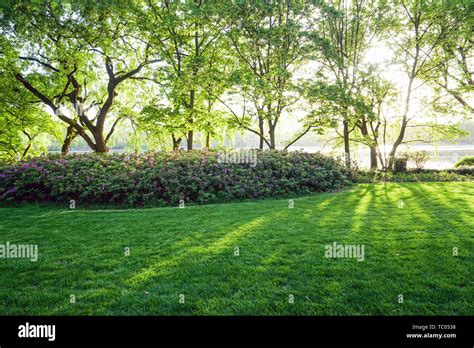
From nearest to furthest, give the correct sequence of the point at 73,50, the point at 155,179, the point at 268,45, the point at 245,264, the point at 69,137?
the point at 245,264
the point at 155,179
the point at 268,45
the point at 73,50
the point at 69,137

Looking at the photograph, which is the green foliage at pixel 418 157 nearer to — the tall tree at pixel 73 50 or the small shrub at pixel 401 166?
the small shrub at pixel 401 166

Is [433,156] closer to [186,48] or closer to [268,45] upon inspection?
[268,45]

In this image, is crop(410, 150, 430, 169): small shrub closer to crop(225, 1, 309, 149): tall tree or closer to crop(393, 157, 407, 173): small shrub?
crop(393, 157, 407, 173): small shrub

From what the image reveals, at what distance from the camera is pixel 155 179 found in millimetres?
10695

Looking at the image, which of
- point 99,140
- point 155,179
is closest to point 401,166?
point 155,179

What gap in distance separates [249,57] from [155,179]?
978 cm

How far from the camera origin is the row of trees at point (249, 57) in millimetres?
14688

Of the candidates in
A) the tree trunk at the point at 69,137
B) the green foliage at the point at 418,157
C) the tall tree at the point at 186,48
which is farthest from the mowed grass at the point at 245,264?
the tree trunk at the point at 69,137

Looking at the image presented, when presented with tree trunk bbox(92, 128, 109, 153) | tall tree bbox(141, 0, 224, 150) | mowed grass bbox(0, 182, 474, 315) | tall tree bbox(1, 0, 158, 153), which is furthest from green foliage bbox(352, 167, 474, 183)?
tree trunk bbox(92, 128, 109, 153)

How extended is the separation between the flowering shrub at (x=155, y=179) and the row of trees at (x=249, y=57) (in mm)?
4048

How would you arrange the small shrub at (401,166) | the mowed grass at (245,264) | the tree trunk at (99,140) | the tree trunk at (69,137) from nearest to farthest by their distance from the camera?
the mowed grass at (245,264), the small shrub at (401,166), the tree trunk at (99,140), the tree trunk at (69,137)

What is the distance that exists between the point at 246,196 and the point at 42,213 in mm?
6893

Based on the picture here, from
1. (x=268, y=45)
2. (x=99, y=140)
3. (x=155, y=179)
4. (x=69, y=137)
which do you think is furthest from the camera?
(x=69, y=137)

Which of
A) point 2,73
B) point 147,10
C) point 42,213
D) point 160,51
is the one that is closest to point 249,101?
point 160,51
